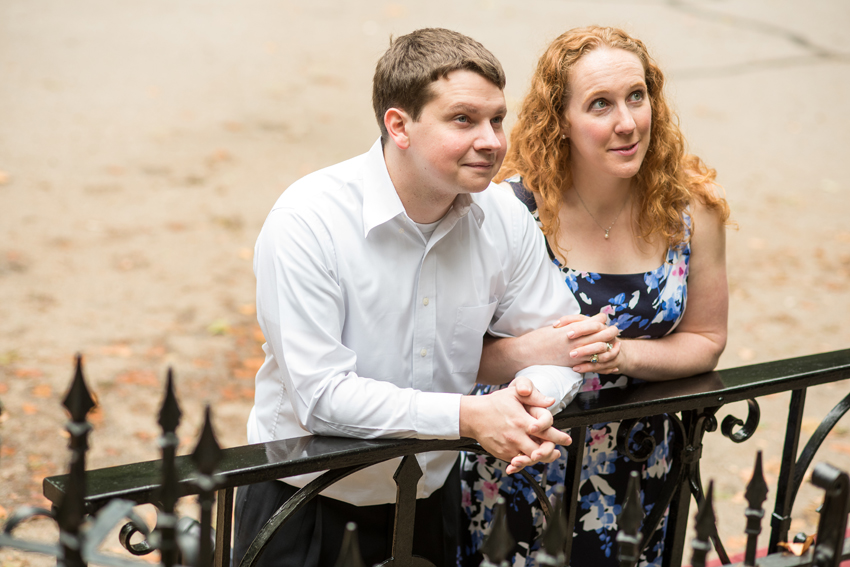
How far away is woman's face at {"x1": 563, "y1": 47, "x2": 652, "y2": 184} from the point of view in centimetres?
269

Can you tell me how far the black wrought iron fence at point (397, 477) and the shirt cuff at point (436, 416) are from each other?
38mm

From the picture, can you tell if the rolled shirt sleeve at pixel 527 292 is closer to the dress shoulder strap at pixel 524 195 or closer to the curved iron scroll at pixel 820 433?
the dress shoulder strap at pixel 524 195

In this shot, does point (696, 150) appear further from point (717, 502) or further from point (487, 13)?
point (487, 13)

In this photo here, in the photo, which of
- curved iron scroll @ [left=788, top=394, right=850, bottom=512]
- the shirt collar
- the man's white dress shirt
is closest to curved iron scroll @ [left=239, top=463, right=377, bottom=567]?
the man's white dress shirt

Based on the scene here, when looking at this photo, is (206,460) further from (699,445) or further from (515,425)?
(699,445)

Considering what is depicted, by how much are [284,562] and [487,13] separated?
14903 millimetres

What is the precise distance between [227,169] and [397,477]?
7.67 m

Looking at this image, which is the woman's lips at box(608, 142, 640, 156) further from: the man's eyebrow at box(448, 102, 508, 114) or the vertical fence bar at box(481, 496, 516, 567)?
the vertical fence bar at box(481, 496, 516, 567)

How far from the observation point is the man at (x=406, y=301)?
2.16m

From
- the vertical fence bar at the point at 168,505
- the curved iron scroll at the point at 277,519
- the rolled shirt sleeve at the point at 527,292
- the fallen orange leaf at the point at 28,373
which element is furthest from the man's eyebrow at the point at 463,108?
the fallen orange leaf at the point at 28,373

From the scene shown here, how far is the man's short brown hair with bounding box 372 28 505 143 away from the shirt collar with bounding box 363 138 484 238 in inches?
4.4

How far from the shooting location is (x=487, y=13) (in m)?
16.1

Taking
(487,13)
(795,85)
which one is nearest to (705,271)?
(795,85)

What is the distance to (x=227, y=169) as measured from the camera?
9258 mm
